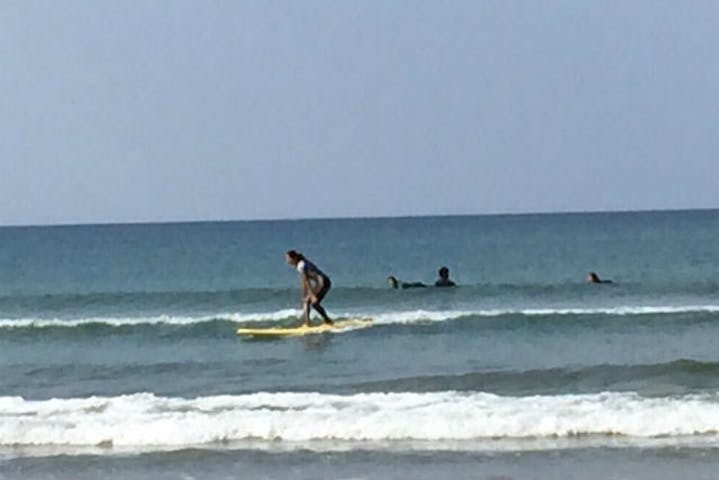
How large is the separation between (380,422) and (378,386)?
3438mm

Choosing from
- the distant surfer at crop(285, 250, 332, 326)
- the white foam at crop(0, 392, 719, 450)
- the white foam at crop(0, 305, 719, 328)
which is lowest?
the white foam at crop(0, 392, 719, 450)

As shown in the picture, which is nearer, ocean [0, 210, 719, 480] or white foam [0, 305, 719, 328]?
ocean [0, 210, 719, 480]

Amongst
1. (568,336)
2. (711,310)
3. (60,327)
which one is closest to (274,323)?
(60,327)

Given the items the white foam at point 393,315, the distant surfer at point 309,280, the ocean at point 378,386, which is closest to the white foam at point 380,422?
the ocean at point 378,386

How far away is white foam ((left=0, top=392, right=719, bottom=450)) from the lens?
13.6 metres

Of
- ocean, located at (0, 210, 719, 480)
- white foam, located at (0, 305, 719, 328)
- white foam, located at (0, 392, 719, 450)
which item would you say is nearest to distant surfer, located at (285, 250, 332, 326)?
ocean, located at (0, 210, 719, 480)

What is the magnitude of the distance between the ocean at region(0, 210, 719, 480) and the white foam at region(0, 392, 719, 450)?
0.02 meters

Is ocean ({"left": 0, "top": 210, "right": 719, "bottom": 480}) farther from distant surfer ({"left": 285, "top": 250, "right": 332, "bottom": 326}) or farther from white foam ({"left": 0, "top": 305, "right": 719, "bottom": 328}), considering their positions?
distant surfer ({"left": 285, "top": 250, "right": 332, "bottom": 326})

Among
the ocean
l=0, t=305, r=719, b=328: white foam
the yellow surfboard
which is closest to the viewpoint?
the ocean

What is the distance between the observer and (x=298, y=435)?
45.6 feet

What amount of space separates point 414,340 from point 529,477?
11.2 meters

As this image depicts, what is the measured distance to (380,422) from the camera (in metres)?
14.0

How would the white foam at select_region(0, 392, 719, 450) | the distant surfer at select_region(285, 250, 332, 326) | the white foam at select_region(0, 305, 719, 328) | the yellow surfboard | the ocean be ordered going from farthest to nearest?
the white foam at select_region(0, 305, 719, 328), the yellow surfboard, the distant surfer at select_region(285, 250, 332, 326), the white foam at select_region(0, 392, 719, 450), the ocean

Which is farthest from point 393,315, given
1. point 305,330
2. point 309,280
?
point 309,280
